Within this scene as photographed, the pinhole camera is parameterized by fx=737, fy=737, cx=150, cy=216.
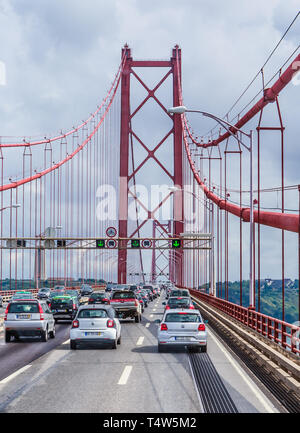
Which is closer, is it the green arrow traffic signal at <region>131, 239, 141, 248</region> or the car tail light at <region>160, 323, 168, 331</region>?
the car tail light at <region>160, 323, 168, 331</region>

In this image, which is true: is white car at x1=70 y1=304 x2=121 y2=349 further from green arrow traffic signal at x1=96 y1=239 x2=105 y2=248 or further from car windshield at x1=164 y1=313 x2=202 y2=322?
green arrow traffic signal at x1=96 y1=239 x2=105 y2=248

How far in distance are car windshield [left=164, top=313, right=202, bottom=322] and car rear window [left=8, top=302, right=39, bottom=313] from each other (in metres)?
6.10

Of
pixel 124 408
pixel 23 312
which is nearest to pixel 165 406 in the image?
pixel 124 408

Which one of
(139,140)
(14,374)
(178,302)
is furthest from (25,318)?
(139,140)

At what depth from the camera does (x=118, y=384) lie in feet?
49.7

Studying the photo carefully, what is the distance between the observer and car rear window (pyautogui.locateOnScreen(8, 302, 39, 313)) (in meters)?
26.8

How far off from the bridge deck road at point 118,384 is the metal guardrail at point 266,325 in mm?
1459

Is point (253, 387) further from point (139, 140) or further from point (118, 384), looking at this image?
point (139, 140)

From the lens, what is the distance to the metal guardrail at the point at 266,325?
1798 centimetres

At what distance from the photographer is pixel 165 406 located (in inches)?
480

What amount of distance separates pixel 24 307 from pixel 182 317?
272 inches

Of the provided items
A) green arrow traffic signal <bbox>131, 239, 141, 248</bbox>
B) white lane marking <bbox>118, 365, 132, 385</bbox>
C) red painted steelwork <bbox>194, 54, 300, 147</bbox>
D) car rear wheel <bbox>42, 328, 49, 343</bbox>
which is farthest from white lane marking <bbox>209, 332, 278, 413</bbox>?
Result: green arrow traffic signal <bbox>131, 239, 141, 248</bbox>
